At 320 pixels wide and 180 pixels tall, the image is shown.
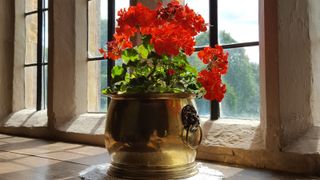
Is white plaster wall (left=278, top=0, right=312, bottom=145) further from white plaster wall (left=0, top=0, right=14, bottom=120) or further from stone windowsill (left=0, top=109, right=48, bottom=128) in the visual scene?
white plaster wall (left=0, top=0, right=14, bottom=120)

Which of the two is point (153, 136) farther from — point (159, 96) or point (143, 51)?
point (143, 51)

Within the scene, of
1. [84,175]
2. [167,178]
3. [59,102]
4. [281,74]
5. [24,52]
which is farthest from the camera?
[24,52]

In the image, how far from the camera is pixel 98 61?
2303mm

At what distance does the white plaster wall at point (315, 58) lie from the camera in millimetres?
1357

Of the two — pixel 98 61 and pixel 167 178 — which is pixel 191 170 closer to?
pixel 167 178

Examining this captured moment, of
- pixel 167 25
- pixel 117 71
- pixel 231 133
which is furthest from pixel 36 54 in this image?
pixel 167 25

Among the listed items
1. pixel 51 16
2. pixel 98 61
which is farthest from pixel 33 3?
pixel 98 61

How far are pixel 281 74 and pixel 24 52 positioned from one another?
1.95m

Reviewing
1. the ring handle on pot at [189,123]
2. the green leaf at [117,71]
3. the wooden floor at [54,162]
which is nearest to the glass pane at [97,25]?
the wooden floor at [54,162]

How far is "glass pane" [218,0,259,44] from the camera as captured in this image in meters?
1.62

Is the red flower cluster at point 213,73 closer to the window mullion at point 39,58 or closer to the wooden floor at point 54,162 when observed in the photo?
the wooden floor at point 54,162

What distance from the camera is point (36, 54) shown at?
2701mm

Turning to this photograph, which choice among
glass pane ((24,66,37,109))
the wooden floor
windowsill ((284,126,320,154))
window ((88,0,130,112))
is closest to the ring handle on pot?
the wooden floor

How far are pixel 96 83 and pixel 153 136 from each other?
1.52 m
